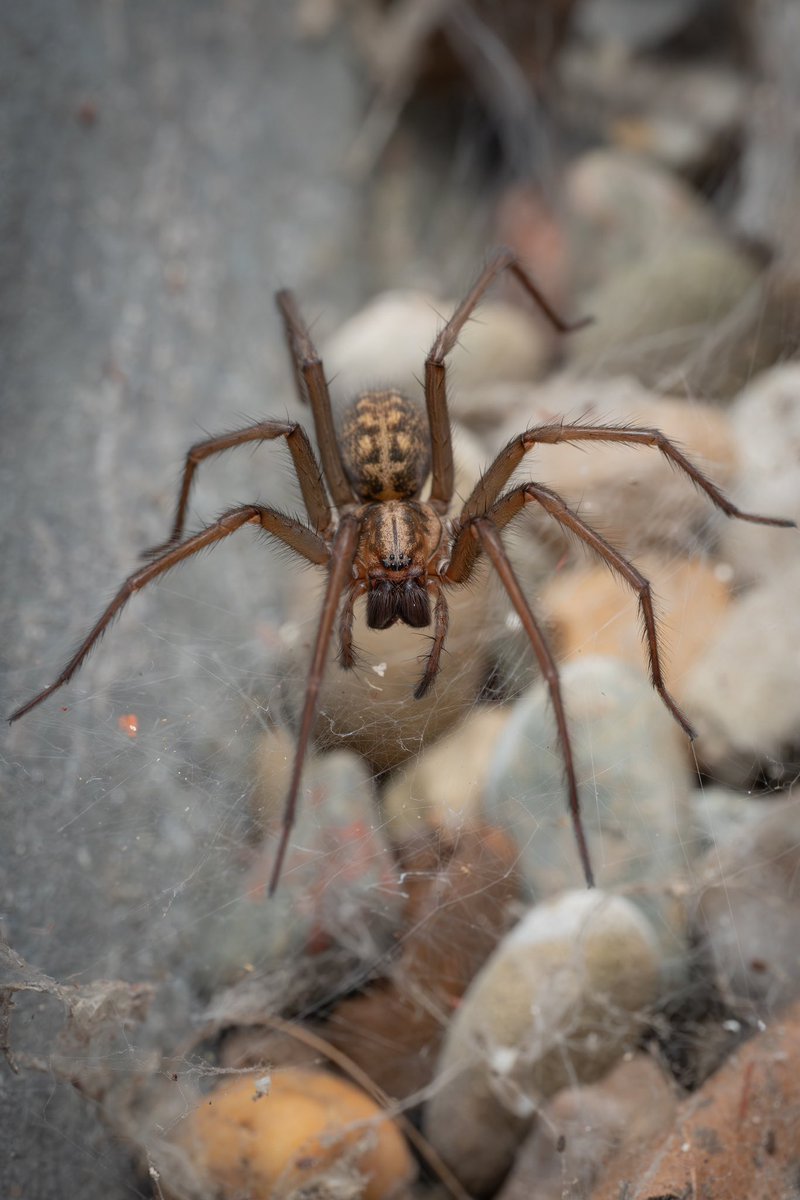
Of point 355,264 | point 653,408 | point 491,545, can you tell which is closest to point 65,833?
point 491,545

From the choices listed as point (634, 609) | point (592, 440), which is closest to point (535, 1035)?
point (634, 609)

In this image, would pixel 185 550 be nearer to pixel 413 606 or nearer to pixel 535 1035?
pixel 413 606

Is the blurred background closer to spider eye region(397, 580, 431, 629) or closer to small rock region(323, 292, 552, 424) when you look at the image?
small rock region(323, 292, 552, 424)

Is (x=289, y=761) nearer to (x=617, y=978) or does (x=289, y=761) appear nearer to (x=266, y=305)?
(x=617, y=978)

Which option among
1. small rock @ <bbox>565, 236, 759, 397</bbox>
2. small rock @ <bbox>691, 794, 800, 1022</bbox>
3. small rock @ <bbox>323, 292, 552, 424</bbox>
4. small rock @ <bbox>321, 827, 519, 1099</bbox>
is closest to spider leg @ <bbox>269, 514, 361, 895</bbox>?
small rock @ <bbox>321, 827, 519, 1099</bbox>

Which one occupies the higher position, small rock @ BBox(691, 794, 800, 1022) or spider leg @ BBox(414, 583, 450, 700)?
spider leg @ BBox(414, 583, 450, 700)
